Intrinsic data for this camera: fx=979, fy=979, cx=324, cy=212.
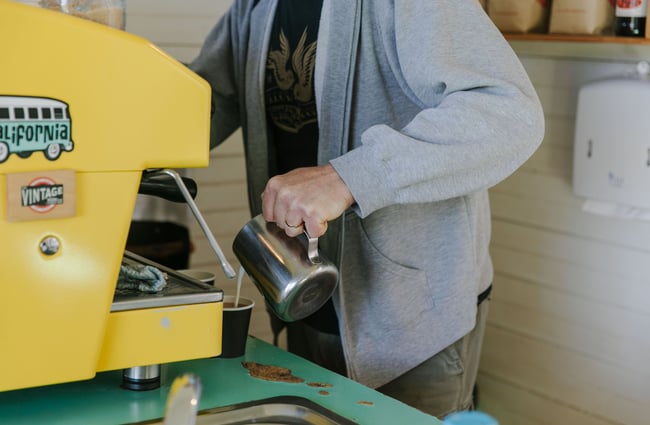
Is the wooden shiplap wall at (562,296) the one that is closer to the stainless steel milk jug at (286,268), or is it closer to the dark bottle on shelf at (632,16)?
the dark bottle on shelf at (632,16)

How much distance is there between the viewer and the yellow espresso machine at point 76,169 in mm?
1181

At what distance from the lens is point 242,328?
1.59 meters

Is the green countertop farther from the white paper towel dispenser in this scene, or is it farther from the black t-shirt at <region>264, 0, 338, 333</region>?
the white paper towel dispenser

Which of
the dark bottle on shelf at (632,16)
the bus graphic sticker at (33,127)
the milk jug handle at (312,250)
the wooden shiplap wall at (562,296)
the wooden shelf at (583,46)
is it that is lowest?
the wooden shiplap wall at (562,296)

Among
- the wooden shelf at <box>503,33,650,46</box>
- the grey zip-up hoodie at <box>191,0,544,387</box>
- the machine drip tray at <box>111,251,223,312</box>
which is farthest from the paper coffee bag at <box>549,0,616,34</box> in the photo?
the machine drip tray at <box>111,251,223,312</box>

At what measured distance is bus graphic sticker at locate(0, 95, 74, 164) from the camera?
117 cm

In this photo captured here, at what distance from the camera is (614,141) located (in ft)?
8.44

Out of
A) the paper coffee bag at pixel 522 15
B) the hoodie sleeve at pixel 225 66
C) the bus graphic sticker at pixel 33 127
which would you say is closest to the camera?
the bus graphic sticker at pixel 33 127

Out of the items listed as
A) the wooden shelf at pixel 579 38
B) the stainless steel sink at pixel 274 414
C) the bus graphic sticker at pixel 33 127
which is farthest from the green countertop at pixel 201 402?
the wooden shelf at pixel 579 38

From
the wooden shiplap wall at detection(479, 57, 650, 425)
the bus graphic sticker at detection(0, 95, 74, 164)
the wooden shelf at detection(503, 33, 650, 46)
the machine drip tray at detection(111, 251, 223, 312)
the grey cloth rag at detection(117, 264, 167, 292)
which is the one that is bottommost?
the wooden shiplap wall at detection(479, 57, 650, 425)

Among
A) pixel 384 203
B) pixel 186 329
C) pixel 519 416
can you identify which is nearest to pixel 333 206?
pixel 384 203

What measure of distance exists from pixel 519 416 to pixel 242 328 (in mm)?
1707

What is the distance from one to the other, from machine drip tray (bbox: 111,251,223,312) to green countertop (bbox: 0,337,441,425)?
132mm

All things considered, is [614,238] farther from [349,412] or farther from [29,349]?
[29,349]
